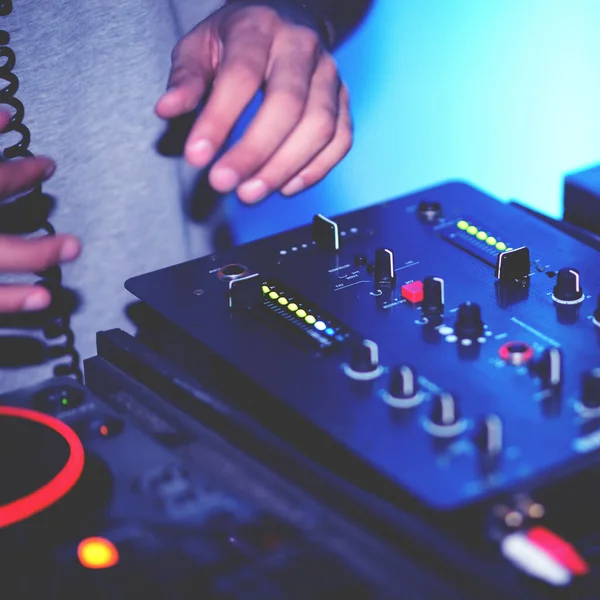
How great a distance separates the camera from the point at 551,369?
2.64 ft

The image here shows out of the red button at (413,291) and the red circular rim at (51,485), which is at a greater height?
the red button at (413,291)

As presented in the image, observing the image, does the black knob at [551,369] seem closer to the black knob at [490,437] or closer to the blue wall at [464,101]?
the black knob at [490,437]

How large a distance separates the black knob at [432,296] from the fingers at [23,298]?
34 centimetres

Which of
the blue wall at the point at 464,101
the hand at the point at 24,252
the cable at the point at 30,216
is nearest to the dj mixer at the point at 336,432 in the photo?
the hand at the point at 24,252

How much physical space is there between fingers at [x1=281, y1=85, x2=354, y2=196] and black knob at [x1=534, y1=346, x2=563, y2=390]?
32cm

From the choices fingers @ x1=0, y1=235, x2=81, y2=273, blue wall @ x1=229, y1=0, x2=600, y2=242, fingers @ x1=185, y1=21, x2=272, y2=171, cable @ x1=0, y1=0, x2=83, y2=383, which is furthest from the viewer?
blue wall @ x1=229, y1=0, x2=600, y2=242

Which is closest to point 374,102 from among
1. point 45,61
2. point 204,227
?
point 204,227

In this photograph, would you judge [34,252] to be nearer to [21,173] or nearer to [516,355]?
[21,173]

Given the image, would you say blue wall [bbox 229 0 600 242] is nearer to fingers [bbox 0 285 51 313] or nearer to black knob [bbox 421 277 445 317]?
black knob [bbox 421 277 445 317]

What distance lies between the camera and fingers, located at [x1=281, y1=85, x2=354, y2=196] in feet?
3.34

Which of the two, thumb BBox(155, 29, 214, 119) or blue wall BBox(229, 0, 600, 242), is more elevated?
thumb BBox(155, 29, 214, 119)

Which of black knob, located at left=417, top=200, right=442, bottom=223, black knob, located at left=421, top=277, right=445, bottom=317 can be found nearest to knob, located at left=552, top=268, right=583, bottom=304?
black knob, located at left=421, top=277, right=445, bottom=317

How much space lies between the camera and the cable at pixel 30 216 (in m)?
1.24

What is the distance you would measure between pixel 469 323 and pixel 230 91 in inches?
12.0
